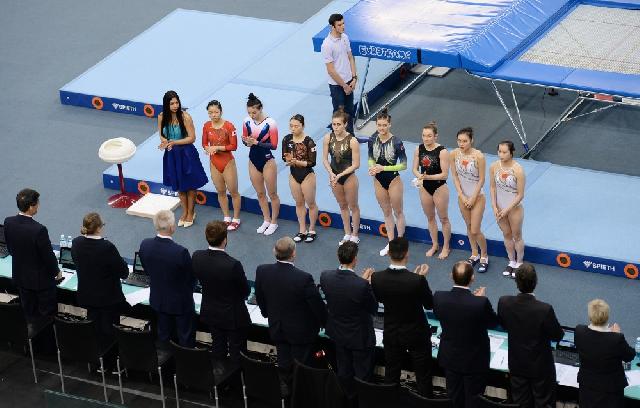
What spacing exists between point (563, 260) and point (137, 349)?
446cm

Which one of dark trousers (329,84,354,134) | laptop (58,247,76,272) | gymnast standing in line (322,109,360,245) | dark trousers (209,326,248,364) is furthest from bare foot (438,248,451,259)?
laptop (58,247,76,272)

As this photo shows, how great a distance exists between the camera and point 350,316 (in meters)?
9.48

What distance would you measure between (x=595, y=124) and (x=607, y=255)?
3354mm

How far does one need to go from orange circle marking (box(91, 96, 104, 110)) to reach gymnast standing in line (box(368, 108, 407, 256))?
5320mm

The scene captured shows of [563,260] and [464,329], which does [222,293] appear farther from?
[563,260]

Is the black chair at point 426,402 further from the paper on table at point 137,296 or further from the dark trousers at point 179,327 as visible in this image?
the paper on table at point 137,296

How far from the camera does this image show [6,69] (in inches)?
700

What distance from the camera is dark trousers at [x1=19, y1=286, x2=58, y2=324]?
1079 cm

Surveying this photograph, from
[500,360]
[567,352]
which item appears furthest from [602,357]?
[500,360]

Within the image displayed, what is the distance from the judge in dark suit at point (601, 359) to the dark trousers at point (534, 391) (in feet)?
0.85

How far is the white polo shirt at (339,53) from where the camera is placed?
45.8ft

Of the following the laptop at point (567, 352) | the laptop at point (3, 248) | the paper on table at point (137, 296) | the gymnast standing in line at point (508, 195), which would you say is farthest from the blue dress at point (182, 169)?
the laptop at point (567, 352)

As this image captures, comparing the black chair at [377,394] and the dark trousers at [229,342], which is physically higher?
the black chair at [377,394]

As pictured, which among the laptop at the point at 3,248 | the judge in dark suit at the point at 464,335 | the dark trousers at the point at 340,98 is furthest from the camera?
the dark trousers at the point at 340,98
